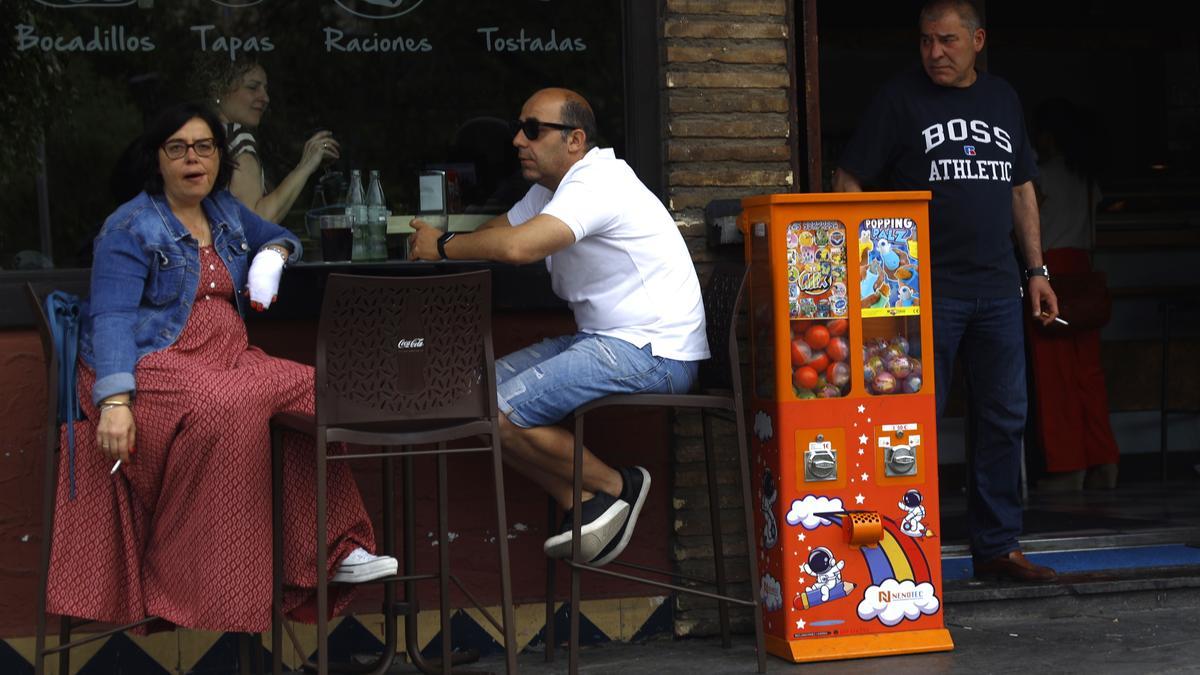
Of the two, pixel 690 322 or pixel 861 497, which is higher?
pixel 690 322

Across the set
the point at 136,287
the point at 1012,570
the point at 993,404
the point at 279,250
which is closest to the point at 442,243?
the point at 279,250

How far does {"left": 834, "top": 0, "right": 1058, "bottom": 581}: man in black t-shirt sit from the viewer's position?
17.7ft

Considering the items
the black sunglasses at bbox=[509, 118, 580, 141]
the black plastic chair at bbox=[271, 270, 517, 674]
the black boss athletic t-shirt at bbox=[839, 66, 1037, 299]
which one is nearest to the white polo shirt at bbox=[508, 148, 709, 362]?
the black sunglasses at bbox=[509, 118, 580, 141]

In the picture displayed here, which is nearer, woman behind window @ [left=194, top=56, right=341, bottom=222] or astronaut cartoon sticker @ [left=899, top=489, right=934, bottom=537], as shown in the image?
astronaut cartoon sticker @ [left=899, top=489, right=934, bottom=537]

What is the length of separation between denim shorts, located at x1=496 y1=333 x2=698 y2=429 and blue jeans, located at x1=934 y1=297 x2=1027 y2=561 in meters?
1.18

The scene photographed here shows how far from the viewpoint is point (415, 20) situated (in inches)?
212

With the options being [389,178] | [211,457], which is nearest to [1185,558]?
[389,178]

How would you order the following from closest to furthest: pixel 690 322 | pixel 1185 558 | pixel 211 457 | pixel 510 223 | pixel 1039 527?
pixel 211 457
pixel 690 322
pixel 510 223
pixel 1185 558
pixel 1039 527

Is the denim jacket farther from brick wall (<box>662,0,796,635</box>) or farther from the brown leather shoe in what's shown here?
the brown leather shoe

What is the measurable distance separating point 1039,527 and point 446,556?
3041mm

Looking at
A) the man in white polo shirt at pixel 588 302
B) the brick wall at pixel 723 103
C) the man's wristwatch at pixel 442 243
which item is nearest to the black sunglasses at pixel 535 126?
the man in white polo shirt at pixel 588 302

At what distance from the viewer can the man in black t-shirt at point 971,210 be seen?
5398mm

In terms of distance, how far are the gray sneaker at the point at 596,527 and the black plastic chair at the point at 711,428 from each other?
0.04 m

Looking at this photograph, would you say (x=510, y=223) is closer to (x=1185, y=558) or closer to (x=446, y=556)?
(x=446, y=556)
